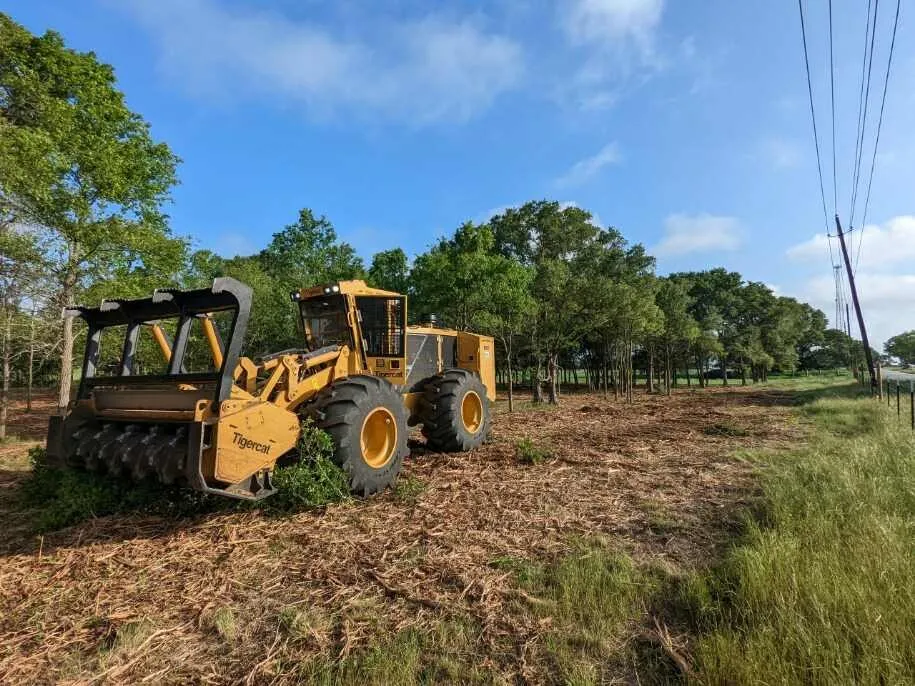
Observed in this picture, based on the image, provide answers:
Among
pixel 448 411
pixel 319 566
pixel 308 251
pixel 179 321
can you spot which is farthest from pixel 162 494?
pixel 308 251

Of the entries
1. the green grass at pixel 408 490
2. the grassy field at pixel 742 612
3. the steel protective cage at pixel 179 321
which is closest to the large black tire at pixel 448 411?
the green grass at pixel 408 490

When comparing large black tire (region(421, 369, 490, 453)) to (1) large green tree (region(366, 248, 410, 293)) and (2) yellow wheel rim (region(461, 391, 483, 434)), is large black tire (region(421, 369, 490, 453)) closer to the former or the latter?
(2) yellow wheel rim (region(461, 391, 483, 434))

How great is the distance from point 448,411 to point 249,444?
395 centimetres

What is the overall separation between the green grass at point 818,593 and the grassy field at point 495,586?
14mm

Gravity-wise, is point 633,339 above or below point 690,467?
above

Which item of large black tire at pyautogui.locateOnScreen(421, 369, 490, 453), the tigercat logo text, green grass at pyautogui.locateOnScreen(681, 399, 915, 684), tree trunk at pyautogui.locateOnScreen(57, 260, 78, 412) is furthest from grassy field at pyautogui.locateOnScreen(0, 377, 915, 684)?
tree trunk at pyautogui.locateOnScreen(57, 260, 78, 412)

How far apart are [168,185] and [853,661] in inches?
607

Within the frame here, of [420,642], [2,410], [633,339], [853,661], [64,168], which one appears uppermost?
[64,168]

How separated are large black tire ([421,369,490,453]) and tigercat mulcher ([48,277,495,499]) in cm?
4

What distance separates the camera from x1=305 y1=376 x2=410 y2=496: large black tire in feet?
17.7

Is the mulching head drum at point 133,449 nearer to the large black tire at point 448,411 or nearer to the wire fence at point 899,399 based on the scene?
the large black tire at point 448,411

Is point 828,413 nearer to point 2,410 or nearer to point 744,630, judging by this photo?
point 744,630

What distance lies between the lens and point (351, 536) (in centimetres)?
475

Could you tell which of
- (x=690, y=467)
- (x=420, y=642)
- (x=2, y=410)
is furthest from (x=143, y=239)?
(x=690, y=467)
